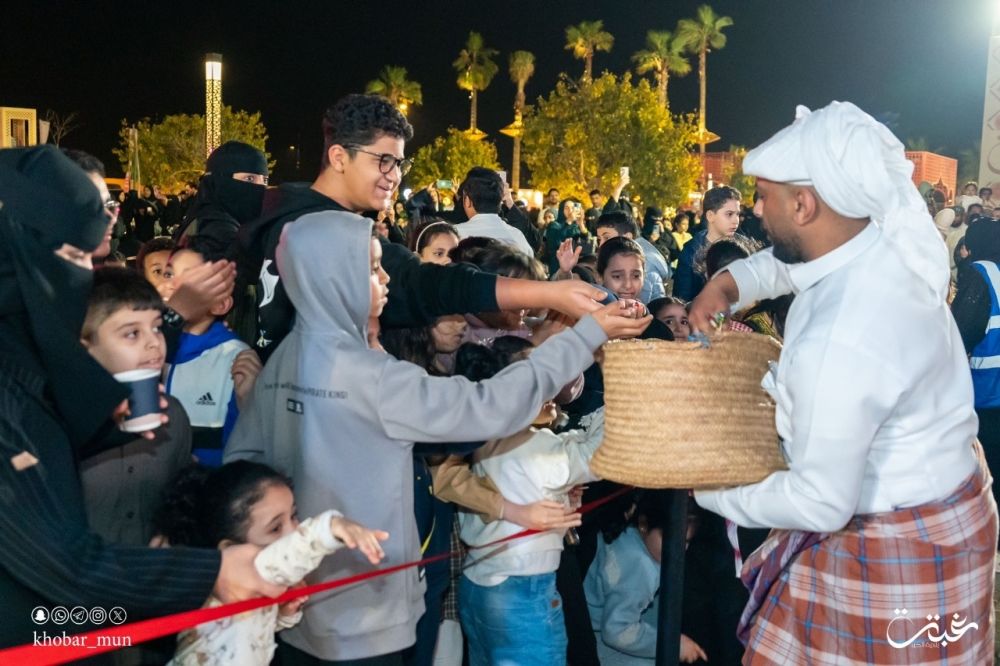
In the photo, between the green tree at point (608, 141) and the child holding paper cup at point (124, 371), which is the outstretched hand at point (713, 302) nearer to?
the child holding paper cup at point (124, 371)

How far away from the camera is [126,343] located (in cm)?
285

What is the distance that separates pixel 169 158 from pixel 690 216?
6223cm

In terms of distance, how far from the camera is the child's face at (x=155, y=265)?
4.98 meters

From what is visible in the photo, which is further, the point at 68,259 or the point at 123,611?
the point at 123,611

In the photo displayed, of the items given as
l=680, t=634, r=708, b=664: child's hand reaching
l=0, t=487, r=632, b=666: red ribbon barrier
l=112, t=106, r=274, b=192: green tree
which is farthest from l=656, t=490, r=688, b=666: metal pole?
l=112, t=106, r=274, b=192: green tree

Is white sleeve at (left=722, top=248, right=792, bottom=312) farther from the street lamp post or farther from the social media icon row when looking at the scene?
the street lamp post

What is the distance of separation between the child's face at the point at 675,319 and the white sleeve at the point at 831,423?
2930mm

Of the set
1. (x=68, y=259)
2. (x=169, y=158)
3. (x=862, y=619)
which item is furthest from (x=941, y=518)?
(x=169, y=158)

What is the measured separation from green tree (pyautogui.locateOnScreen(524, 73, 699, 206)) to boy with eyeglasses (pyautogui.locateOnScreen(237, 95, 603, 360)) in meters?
50.4

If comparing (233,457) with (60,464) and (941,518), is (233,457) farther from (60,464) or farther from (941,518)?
(941,518)

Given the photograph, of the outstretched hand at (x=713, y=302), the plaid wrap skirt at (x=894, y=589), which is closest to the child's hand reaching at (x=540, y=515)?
the outstretched hand at (x=713, y=302)

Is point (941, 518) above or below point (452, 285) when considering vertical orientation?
below

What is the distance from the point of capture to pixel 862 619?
2752 millimetres

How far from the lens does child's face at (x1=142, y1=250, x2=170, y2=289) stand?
16.4ft
